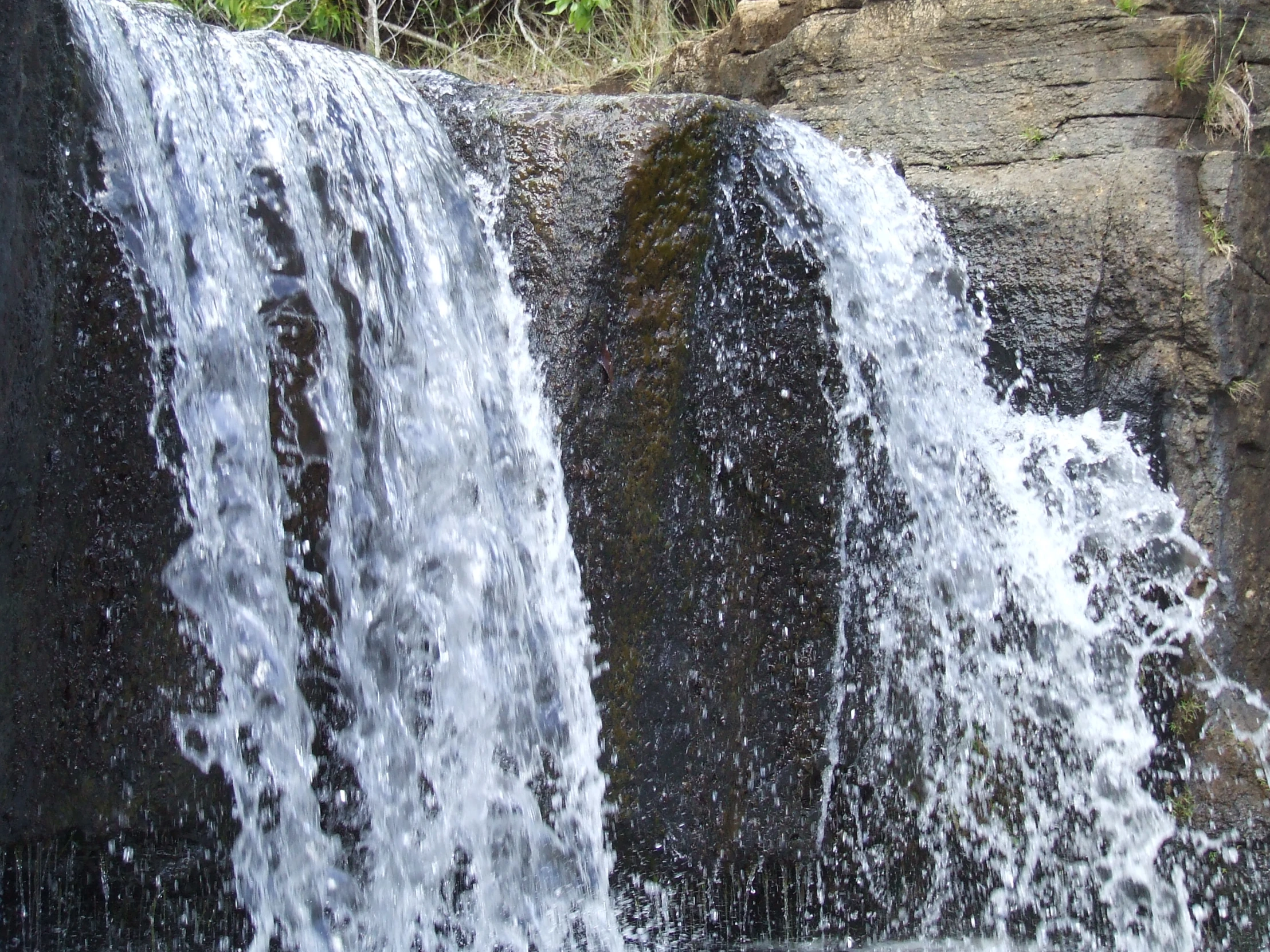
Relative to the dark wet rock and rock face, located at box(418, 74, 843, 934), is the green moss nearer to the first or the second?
rock face, located at box(418, 74, 843, 934)

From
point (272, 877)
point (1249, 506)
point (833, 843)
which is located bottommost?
Answer: point (833, 843)

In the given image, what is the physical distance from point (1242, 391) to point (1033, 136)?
1.01 metres

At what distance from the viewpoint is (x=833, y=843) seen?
2980 millimetres

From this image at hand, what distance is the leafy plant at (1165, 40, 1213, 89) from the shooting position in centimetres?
371

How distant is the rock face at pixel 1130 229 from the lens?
3.37 metres

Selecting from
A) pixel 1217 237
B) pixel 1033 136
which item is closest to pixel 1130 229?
pixel 1217 237

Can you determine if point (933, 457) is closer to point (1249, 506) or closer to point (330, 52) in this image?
point (1249, 506)

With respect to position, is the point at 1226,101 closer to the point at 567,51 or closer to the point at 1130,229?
the point at 1130,229

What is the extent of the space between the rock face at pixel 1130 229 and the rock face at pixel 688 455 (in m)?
1.00

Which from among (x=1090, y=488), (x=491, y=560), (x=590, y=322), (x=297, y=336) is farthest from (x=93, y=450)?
(x=1090, y=488)

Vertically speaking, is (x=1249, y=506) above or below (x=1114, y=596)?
above

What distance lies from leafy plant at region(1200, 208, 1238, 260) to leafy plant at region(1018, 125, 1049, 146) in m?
0.54

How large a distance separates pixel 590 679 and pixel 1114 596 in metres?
1.56

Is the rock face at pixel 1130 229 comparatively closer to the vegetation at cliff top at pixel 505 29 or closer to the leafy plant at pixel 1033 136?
the leafy plant at pixel 1033 136
